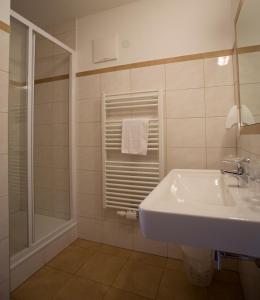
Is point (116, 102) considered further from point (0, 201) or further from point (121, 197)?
point (0, 201)

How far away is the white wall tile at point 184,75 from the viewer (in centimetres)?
147

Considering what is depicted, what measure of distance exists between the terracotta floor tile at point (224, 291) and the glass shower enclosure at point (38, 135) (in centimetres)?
133

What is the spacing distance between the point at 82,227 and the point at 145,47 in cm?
186

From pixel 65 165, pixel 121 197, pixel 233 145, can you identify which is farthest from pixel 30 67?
pixel 233 145

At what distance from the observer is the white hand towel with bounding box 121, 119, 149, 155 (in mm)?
1536

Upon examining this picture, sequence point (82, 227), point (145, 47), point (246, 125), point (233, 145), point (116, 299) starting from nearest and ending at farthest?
point (246, 125), point (116, 299), point (233, 145), point (145, 47), point (82, 227)

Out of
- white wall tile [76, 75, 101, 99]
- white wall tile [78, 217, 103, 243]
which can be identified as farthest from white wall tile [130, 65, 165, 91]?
white wall tile [78, 217, 103, 243]

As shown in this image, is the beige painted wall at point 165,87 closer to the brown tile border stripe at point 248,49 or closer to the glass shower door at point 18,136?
the brown tile border stripe at point 248,49

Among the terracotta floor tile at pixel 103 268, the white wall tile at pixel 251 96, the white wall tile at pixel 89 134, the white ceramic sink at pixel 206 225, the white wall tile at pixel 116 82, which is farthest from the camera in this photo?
the white wall tile at pixel 89 134

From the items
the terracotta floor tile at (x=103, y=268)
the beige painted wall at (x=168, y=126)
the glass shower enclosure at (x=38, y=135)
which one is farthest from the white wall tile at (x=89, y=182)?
the terracotta floor tile at (x=103, y=268)

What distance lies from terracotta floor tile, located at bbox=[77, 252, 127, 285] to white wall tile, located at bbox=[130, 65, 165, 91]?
1523 mm

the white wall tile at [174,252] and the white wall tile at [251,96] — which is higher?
the white wall tile at [251,96]

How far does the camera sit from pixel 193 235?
20.2 inches

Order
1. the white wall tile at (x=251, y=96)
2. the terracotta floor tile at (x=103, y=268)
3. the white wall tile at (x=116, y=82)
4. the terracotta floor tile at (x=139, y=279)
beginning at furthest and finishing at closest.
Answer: the white wall tile at (x=116, y=82) → the terracotta floor tile at (x=103, y=268) → the terracotta floor tile at (x=139, y=279) → the white wall tile at (x=251, y=96)
